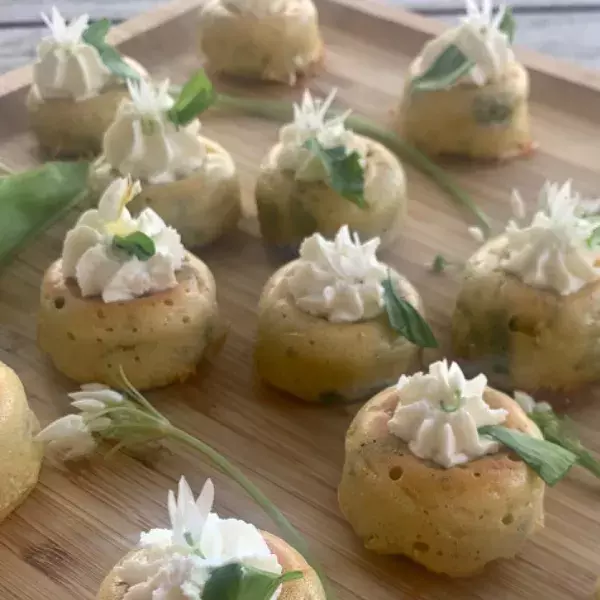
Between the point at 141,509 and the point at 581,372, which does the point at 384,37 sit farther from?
the point at 141,509

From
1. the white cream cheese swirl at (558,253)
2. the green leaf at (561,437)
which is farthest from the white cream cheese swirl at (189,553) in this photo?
the white cream cheese swirl at (558,253)

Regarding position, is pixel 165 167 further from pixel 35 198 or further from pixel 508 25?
pixel 508 25

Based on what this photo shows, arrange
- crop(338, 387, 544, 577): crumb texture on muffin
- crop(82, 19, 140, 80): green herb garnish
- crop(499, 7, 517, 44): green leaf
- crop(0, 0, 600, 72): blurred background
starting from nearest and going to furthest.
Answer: crop(338, 387, 544, 577): crumb texture on muffin
crop(82, 19, 140, 80): green herb garnish
crop(499, 7, 517, 44): green leaf
crop(0, 0, 600, 72): blurred background

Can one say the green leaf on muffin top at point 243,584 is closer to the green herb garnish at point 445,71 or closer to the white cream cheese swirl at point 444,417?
the white cream cheese swirl at point 444,417

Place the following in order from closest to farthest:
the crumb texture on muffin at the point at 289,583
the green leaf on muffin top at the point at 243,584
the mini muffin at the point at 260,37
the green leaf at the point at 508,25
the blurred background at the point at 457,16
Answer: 1. the green leaf on muffin top at the point at 243,584
2. the crumb texture on muffin at the point at 289,583
3. the green leaf at the point at 508,25
4. the mini muffin at the point at 260,37
5. the blurred background at the point at 457,16

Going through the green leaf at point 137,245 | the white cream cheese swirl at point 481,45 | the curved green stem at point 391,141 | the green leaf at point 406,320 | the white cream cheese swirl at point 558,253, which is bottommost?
the curved green stem at point 391,141

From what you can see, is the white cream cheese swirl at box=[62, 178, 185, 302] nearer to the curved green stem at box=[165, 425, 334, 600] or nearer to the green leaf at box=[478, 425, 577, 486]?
the curved green stem at box=[165, 425, 334, 600]

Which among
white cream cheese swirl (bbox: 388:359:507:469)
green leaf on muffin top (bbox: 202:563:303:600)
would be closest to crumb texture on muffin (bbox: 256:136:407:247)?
white cream cheese swirl (bbox: 388:359:507:469)
